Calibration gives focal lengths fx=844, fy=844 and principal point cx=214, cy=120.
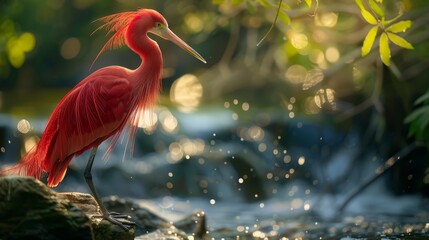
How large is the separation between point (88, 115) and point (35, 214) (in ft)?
2.96

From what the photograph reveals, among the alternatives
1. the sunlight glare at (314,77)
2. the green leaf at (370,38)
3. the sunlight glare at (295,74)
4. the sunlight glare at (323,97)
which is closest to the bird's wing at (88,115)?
the green leaf at (370,38)

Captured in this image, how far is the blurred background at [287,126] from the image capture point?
8.95 metres

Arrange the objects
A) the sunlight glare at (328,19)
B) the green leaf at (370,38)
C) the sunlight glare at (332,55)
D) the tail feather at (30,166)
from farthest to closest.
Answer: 1. the sunlight glare at (332,55)
2. the sunlight glare at (328,19)
3. the tail feather at (30,166)
4. the green leaf at (370,38)

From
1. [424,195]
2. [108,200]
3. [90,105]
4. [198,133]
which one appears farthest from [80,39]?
[90,105]

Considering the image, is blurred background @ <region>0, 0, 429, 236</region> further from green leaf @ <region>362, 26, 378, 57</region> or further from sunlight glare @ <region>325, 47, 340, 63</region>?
green leaf @ <region>362, 26, 378, 57</region>

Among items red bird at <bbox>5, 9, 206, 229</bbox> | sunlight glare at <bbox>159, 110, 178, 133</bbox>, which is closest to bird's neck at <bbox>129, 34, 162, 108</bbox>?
red bird at <bbox>5, 9, 206, 229</bbox>

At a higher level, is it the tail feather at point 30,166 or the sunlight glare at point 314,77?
the sunlight glare at point 314,77

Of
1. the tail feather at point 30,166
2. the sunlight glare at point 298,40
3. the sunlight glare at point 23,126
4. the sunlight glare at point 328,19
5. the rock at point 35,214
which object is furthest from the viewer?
the sunlight glare at point 23,126

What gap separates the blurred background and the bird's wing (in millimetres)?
2667

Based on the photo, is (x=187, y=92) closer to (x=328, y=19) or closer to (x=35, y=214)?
(x=328, y=19)

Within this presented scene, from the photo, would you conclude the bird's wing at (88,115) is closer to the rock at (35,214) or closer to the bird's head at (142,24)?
the bird's head at (142,24)

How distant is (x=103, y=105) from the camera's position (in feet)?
17.3

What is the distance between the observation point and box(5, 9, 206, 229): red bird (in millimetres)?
5273

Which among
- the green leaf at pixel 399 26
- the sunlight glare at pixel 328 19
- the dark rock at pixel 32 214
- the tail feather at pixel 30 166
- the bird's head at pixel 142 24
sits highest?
the sunlight glare at pixel 328 19
